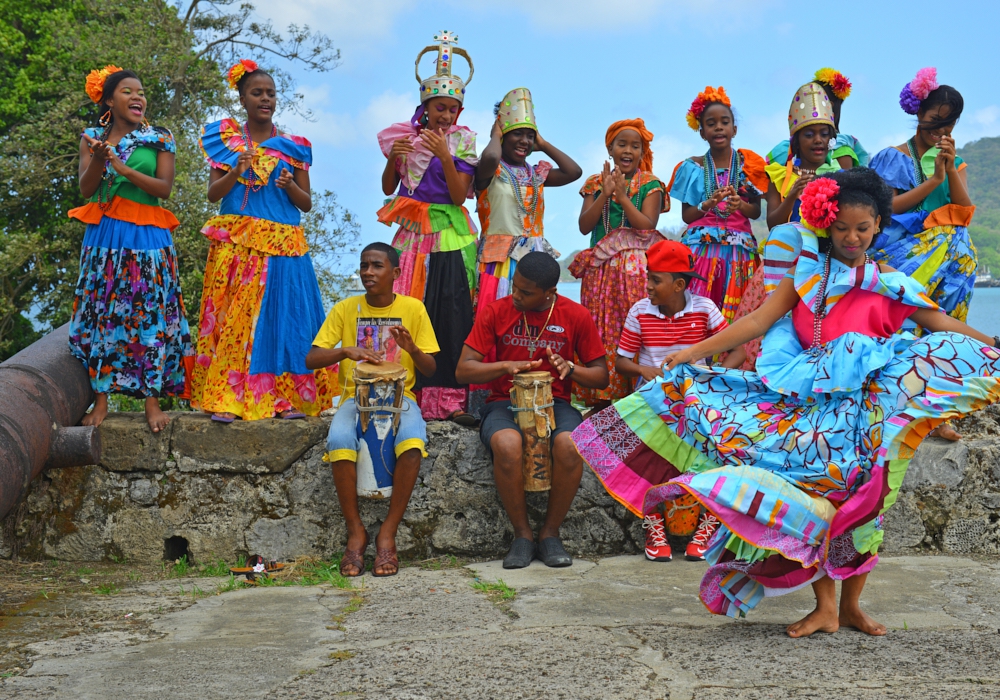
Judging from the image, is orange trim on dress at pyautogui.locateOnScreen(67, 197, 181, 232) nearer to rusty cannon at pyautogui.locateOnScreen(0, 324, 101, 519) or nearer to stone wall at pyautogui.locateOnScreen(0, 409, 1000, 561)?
rusty cannon at pyautogui.locateOnScreen(0, 324, 101, 519)

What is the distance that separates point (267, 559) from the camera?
4.95 m

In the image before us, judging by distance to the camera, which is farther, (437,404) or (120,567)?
(437,404)

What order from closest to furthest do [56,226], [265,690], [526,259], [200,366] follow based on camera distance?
1. [265,690]
2. [526,259]
3. [200,366]
4. [56,226]

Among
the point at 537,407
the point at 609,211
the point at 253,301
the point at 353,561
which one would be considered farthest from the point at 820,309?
the point at 253,301

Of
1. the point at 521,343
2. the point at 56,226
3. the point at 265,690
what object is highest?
the point at 56,226

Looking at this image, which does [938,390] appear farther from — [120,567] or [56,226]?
[56,226]

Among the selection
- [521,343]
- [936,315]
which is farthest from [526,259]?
[936,315]

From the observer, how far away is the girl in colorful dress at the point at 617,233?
5516 millimetres

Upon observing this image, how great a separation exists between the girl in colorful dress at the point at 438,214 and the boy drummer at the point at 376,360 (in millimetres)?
368

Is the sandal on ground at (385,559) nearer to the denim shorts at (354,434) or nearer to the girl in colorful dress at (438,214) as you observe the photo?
the denim shorts at (354,434)

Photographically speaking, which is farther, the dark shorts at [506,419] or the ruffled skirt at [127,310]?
the ruffled skirt at [127,310]

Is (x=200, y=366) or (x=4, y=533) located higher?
(x=200, y=366)

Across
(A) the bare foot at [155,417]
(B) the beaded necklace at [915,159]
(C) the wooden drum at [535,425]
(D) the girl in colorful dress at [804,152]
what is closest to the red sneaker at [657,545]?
(C) the wooden drum at [535,425]

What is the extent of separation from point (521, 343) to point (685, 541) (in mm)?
1389
